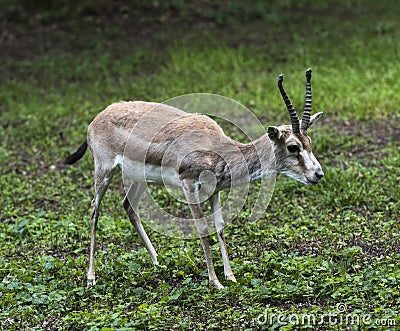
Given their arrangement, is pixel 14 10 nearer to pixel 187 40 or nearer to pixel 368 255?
pixel 187 40

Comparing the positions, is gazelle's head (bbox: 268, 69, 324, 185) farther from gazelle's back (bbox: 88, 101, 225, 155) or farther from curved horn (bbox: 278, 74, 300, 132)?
gazelle's back (bbox: 88, 101, 225, 155)

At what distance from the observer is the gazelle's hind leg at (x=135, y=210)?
712 cm

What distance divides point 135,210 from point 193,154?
120 cm

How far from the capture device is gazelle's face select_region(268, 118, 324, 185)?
6238 millimetres

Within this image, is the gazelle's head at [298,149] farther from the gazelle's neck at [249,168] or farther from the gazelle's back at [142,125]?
the gazelle's back at [142,125]

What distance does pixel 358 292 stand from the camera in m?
5.75

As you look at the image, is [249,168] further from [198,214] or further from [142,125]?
[142,125]

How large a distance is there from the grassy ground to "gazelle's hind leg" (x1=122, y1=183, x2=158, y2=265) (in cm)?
16

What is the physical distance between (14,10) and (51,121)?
6.03 m

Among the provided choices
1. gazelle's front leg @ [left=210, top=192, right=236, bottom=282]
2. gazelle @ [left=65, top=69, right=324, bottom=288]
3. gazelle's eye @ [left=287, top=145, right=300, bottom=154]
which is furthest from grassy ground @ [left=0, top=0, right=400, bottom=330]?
gazelle's eye @ [left=287, top=145, right=300, bottom=154]

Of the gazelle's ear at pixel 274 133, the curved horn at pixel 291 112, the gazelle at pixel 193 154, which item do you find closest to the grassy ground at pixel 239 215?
the gazelle at pixel 193 154

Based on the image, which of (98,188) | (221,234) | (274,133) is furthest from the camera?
(98,188)

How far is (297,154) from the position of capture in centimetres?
628

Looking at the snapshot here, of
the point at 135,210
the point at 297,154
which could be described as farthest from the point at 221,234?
the point at 135,210
